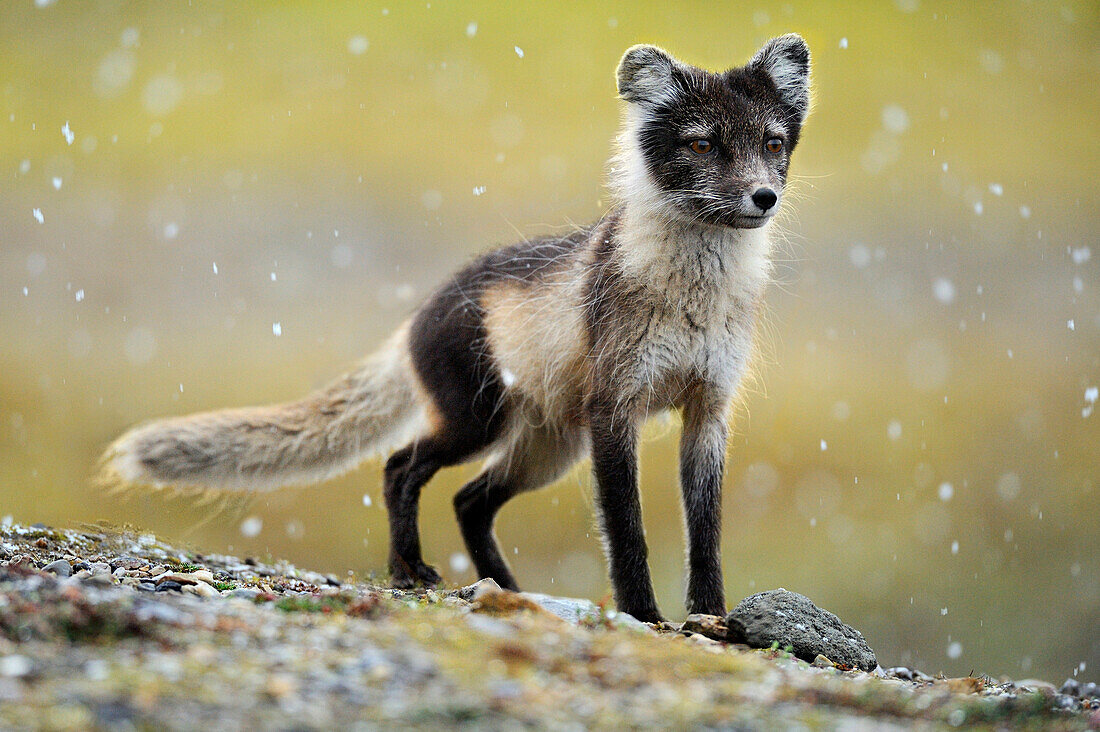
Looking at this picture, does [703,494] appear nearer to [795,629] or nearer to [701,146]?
[795,629]

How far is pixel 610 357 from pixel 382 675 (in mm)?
2804

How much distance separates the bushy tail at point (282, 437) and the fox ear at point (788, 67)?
2.82 m

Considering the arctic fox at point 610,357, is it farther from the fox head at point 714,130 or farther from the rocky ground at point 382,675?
the rocky ground at point 382,675

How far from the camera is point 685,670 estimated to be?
317 centimetres

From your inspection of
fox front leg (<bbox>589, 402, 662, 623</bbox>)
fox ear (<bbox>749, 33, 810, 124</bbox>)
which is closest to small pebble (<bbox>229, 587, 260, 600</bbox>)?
fox front leg (<bbox>589, 402, 662, 623</bbox>)

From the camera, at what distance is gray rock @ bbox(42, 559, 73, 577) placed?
4.48 meters

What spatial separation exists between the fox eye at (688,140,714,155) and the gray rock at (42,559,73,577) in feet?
11.4

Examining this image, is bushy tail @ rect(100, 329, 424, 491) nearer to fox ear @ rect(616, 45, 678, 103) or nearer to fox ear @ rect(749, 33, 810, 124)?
fox ear @ rect(616, 45, 678, 103)

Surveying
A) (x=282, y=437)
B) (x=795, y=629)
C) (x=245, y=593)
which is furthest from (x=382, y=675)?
(x=282, y=437)

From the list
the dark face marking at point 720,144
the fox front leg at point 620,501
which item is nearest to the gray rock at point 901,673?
the fox front leg at point 620,501

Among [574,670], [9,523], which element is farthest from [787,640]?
[9,523]

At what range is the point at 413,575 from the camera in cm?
609

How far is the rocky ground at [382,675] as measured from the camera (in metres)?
2.36

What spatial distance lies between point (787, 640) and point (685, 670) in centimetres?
157
